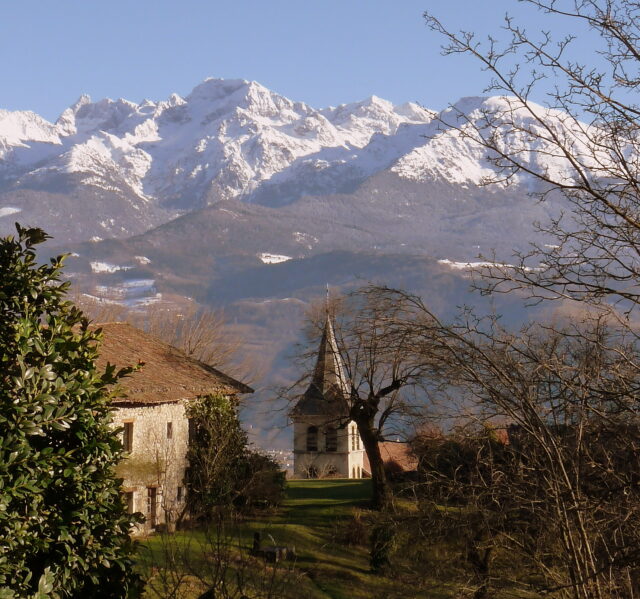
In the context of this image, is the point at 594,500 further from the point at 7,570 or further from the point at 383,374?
the point at 383,374

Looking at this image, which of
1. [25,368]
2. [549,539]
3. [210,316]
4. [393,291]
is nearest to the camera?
[393,291]

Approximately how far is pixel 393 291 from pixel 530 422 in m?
1.65

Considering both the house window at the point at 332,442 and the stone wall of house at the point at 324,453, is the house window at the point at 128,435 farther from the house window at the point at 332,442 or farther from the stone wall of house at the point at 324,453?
the house window at the point at 332,442

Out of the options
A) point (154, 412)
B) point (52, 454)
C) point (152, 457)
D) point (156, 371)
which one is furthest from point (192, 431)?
point (52, 454)

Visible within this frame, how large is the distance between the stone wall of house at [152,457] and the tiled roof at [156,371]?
0.51m

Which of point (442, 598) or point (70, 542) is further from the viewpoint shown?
point (442, 598)

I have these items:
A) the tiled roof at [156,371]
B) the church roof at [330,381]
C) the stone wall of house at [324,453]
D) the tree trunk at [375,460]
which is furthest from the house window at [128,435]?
the stone wall of house at [324,453]

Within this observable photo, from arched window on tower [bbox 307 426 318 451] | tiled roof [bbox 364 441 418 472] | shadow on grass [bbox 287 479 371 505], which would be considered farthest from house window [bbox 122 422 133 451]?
arched window on tower [bbox 307 426 318 451]

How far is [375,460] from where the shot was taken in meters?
35.9

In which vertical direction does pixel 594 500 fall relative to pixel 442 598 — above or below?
above

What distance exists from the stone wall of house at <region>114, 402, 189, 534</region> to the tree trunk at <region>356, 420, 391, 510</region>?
6.64 metres

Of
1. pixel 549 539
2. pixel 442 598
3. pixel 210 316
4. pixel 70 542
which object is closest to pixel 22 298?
pixel 70 542

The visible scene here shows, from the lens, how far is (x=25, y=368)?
8.64 metres

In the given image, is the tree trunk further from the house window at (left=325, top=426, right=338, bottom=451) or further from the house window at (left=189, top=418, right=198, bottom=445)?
the house window at (left=325, top=426, right=338, bottom=451)
